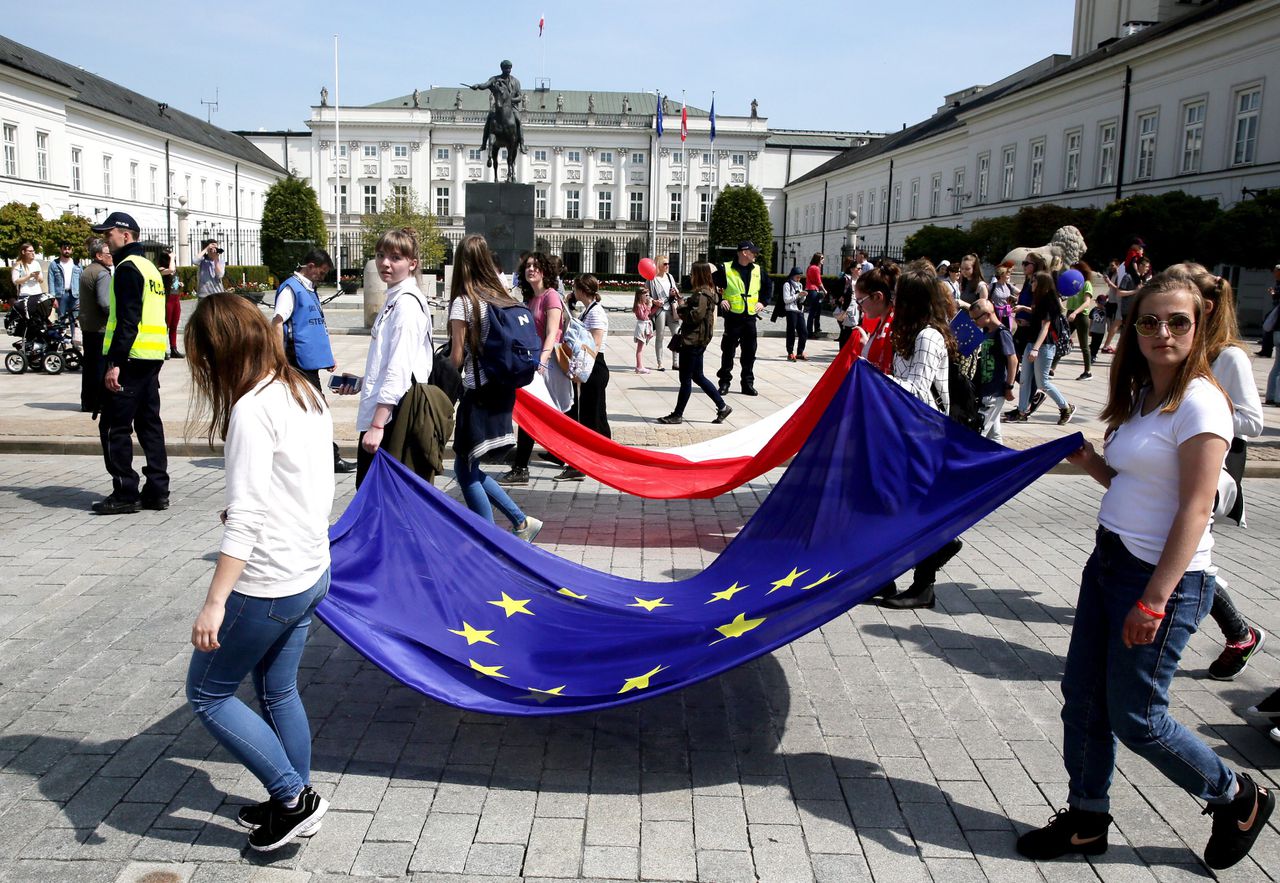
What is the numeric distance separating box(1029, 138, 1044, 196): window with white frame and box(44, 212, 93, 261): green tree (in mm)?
40611

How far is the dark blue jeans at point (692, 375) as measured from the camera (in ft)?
39.8

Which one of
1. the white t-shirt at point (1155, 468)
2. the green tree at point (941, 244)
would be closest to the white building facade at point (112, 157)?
the green tree at point (941, 244)

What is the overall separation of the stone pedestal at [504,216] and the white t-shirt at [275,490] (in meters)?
19.9

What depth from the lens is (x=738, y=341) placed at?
14734 millimetres

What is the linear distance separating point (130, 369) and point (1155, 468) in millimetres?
6922

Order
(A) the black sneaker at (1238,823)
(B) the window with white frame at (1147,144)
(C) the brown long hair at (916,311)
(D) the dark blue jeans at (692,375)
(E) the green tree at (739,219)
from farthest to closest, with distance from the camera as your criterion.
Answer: (E) the green tree at (739,219)
(B) the window with white frame at (1147,144)
(D) the dark blue jeans at (692,375)
(C) the brown long hair at (916,311)
(A) the black sneaker at (1238,823)

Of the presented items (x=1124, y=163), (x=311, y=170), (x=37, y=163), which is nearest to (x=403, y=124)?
(x=311, y=170)

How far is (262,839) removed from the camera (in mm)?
3393

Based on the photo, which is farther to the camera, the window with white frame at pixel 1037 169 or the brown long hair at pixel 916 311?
the window with white frame at pixel 1037 169

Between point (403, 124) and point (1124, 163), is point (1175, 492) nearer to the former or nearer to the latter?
point (1124, 163)

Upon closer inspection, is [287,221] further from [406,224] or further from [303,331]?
[303,331]

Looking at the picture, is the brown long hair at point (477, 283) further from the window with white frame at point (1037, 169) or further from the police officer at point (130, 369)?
the window with white frame at point (1037, 169)

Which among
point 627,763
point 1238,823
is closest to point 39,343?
point 627,763

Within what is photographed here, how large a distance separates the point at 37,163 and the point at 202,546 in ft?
180
